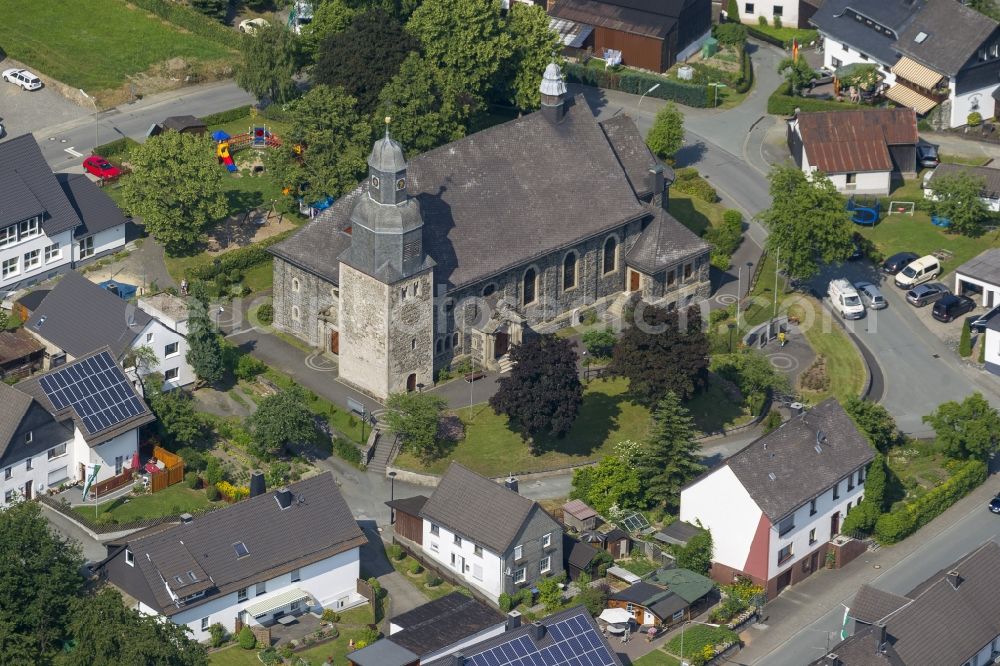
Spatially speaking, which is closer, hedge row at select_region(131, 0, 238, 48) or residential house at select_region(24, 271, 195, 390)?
residential house at select_region(24, 271, 195, 390)

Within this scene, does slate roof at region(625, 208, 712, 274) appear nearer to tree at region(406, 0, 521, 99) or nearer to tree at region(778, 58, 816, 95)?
tree at region(406, 0, 521, 99)

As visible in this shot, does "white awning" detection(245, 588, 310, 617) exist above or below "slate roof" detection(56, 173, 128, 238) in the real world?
below

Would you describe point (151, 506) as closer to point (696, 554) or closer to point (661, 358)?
point (661, 358)

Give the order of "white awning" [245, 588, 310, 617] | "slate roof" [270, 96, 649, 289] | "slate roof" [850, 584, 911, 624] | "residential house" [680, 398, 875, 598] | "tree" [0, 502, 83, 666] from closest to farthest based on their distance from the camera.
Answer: "tree" [0, 502, 83, 666], "slate roof" [850, 584, 911, 624], "white awning" [245, 588, 310, 617], "residential house" [680, 398, 875, 598], "slate roof" [270, 96, 649, 289]

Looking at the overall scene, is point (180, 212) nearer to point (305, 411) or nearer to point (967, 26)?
point (305, 411)

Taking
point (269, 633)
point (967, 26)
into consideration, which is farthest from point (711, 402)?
point (967, 26)

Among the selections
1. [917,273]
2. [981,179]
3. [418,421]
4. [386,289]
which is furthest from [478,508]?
[981,179]

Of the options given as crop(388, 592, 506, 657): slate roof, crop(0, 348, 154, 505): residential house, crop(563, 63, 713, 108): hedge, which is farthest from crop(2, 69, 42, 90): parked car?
crop(388, 592, 506, 657): slate roof

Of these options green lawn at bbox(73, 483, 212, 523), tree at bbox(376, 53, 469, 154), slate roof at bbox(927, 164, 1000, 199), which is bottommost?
green lawn at bbox(73, 483, 212, 523)
